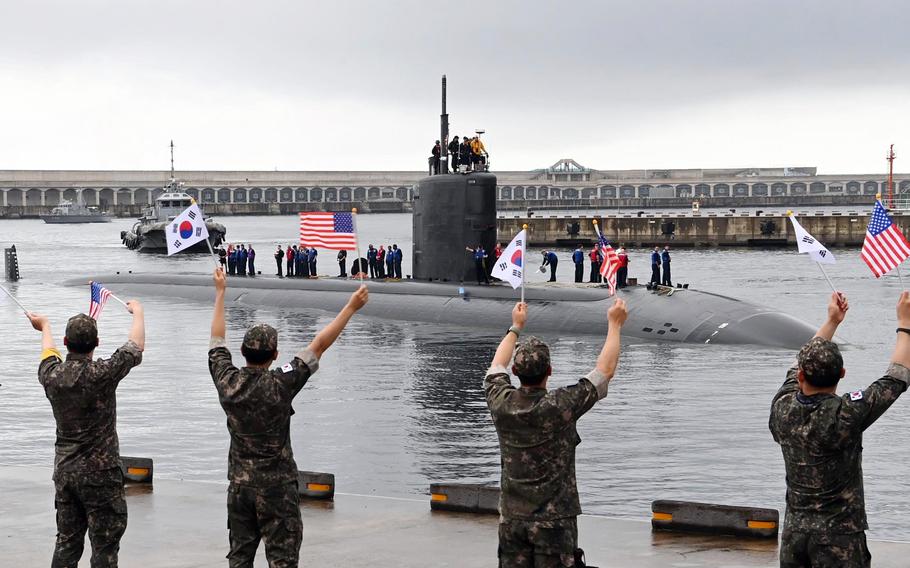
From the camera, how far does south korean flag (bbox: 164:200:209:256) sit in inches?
434

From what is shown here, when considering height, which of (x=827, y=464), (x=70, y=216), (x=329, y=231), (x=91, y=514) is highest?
(x=70, y=216)

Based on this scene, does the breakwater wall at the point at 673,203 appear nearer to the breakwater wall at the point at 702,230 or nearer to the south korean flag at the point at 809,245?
the breakwater wall at the point at 702,230

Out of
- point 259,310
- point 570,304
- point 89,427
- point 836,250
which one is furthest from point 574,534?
point 836,250

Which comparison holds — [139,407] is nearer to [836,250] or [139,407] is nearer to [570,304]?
[570,304]

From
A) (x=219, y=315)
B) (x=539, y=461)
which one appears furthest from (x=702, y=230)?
(x=539, y=461)

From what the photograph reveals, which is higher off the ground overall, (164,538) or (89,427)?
(89,427)

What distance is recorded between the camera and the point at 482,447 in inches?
623

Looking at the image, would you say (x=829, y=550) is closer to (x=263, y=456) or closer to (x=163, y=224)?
(x=263, y=456)

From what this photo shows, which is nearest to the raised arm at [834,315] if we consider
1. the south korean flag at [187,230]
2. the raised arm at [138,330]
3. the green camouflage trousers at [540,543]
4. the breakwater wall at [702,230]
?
the green camouflage trousers at [540,543]

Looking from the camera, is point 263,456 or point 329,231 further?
point 329,231

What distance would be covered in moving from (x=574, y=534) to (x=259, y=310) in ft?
96.5

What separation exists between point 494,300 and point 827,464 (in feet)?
72.6

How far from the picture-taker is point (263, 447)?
658 centimetres

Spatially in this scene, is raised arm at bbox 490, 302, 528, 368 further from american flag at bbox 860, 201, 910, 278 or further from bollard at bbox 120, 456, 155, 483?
american flag at bbox 860, 201, 910, 278
